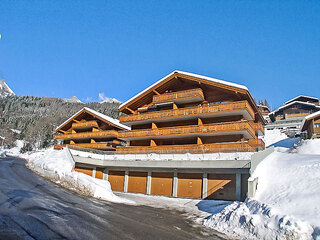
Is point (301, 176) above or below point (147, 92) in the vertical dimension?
below

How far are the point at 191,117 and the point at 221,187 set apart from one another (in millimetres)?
9543

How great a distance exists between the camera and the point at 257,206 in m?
11.8

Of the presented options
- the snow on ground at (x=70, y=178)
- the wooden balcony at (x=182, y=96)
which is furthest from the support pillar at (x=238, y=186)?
the wooden balcony at (x=182, y=96)

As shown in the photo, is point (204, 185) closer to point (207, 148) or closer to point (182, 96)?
point (207, 148)

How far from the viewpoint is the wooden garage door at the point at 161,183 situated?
84.8ft

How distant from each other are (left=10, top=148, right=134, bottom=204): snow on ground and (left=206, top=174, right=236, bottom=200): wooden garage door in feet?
Result: 27.2

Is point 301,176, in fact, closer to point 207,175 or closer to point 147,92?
point 207,175

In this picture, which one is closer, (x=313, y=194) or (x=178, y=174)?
(x=313, y=194)

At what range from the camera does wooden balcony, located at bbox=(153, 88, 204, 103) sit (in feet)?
96.4

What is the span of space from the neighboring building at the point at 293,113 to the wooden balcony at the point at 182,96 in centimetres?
3895

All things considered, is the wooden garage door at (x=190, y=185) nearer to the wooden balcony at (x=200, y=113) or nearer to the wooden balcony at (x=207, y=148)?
the wooden balcony at (x=207, y=148)

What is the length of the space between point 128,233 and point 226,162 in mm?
14208

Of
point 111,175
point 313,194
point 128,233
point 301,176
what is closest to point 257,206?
point 313,194

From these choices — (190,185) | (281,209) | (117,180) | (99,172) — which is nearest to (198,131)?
(190,185)
